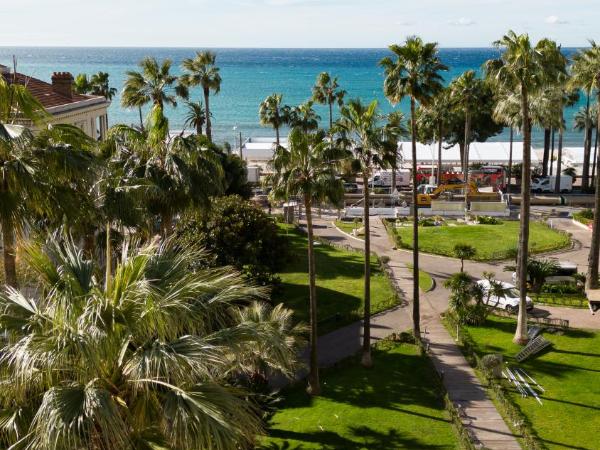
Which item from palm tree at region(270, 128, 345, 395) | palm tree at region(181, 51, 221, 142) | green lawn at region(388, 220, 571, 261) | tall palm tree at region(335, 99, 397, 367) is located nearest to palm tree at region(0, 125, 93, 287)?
palm tree at region(270, 128, 345, 395)

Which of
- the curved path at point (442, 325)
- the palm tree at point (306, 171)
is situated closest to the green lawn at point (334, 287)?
the curved path at point (442, 325)

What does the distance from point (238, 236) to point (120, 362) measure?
18.9m

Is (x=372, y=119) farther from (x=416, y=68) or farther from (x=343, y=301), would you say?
(x=343, y=301)

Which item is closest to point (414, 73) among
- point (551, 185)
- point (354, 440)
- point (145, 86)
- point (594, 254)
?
point (594, 254)

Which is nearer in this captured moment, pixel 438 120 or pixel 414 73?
pixel 414 73

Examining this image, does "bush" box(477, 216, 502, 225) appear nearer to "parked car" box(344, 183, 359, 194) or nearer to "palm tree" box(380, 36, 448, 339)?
"parked car" box(344, 183, 359, 194)

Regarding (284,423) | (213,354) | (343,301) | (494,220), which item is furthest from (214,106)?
(213,354)

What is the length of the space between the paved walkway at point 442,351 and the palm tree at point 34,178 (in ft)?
44.9

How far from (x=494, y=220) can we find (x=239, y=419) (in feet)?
143

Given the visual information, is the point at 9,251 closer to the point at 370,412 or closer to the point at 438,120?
the point at 370,412

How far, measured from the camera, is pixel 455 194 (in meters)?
59.5

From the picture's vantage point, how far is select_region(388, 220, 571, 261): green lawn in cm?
4141

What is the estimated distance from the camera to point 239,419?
9117 millimetres

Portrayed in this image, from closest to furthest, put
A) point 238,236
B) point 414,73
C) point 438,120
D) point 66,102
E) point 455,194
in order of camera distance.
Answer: point 414,73 < point 238,236 < point 66,102 < point 455,194 < point 438,120
